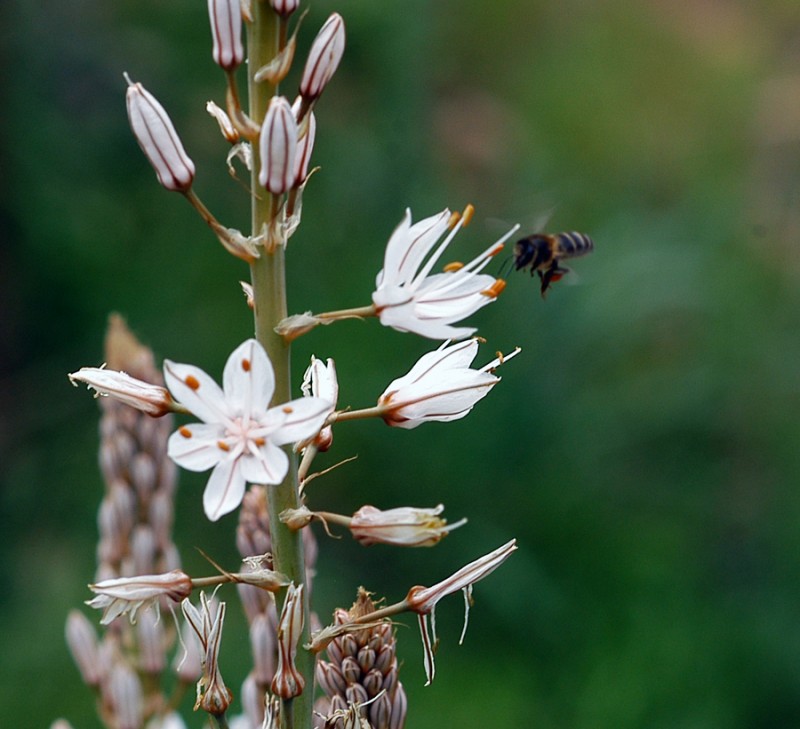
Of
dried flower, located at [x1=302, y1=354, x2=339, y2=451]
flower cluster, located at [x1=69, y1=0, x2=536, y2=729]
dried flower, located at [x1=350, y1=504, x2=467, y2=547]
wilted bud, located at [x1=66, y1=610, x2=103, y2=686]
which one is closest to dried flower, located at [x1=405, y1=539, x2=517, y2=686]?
flower cluster, located at [x1=69, y1=0, x2=536, y2=729]

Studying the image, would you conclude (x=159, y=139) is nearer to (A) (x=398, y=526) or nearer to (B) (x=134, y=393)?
(B) (x=134, y=393)

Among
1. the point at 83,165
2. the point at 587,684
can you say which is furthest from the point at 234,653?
the point at 83,165

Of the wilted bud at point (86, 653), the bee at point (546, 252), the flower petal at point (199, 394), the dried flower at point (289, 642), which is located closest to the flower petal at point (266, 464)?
the flower petal at point (199, 394)

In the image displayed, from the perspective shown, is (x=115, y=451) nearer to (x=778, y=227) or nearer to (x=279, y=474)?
(x=279, y=474)

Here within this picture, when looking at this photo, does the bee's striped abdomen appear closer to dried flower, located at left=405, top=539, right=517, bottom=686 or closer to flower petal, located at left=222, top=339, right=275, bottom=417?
dried flower, located at left=405, top=539, right=517, bottom=686

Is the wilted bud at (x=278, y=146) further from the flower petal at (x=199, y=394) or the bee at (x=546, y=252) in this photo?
the bee at (x=546, y=252)

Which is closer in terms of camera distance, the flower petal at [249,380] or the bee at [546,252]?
the flower petal at [249,380]
